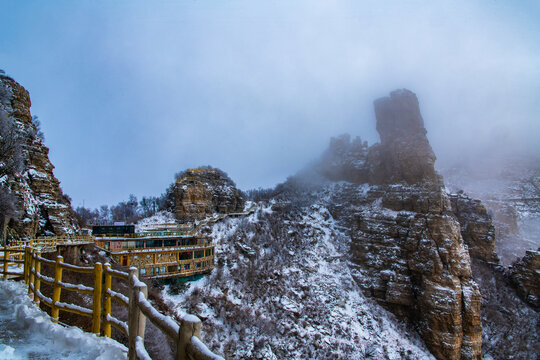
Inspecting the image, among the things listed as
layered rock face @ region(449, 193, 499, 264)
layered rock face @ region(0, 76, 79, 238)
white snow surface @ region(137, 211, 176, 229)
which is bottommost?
layered rock face @ region(449, 193, 499, 264)

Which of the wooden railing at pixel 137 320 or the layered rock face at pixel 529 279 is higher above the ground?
the wooden railing at pixel 137 320

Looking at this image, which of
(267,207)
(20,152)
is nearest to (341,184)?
(267,207)

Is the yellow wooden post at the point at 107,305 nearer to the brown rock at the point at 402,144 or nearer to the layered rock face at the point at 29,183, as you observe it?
the layered rock face at the point at 29,183

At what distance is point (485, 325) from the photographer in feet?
137

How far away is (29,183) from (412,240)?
168 feet

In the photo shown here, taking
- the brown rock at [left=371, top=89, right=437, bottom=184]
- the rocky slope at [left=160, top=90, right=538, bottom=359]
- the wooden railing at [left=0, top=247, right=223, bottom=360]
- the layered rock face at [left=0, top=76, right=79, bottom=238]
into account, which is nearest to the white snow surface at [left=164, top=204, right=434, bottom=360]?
the rocky slope at [left=160, top=90, right=538, bottom=359]

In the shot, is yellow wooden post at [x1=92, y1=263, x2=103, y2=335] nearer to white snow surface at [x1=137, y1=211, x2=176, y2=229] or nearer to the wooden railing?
the wooden railing

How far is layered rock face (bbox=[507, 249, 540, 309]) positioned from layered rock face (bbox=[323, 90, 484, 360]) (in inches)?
250

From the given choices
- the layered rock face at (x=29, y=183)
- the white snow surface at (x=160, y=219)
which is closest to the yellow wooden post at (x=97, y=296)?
the layered rock face at (x=29, y=183)

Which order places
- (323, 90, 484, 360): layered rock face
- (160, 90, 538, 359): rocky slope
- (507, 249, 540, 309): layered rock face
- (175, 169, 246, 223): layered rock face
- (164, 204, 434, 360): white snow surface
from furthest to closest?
(175, 169, 246, 223): layered rock face, (507, 249, 540, 309): layered rock face, (323, 90, 484, 360): layered rock face, (160, 90, 538, 359): rocky slope, (164, 204, 434, 360): white snow surface

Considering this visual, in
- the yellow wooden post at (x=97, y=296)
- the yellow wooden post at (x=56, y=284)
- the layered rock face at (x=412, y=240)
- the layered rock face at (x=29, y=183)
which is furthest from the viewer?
the layered rock face at (x=412, y=240)

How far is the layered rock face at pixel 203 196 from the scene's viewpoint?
52031mm

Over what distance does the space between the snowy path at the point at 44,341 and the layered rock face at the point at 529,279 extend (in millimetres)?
62693

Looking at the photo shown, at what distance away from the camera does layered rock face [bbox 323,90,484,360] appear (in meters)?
37.1
